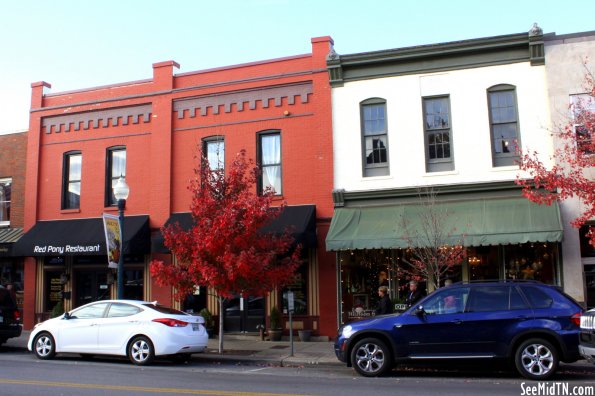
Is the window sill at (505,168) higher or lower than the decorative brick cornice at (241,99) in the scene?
lower

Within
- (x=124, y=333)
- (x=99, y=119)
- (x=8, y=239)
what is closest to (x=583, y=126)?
(x=124, y=333)

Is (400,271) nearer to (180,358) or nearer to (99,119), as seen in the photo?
(180,358)

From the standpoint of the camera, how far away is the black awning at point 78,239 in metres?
18.1

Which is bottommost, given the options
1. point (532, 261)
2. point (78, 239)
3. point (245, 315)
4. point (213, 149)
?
point (245, 315)

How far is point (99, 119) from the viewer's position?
2047cm

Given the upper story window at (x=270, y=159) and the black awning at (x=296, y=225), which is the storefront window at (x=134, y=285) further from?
the upper story window at (x=270, y=159)

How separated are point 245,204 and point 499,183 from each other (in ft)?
22.7

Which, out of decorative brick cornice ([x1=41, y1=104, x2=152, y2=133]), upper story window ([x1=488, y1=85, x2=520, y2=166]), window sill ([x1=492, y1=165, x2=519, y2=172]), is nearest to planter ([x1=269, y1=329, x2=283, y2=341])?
window sill ([x1=492, y1=165, x2=519, y2=172])

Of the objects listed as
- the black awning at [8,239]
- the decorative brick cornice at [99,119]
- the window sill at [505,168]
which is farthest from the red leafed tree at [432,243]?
the black awning at [8,239]

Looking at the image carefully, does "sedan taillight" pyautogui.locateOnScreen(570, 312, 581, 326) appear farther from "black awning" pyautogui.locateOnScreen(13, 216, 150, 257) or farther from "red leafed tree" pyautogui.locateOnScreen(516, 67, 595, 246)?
"black awning" pyautogui.locateOnScreen(13, 216, 150, 257)

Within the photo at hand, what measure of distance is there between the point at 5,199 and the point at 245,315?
1058 cm

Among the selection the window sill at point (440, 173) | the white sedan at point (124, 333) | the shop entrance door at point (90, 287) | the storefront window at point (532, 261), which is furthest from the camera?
the shop entrance door at point (90, 287)

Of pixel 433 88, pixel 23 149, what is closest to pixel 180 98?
pixel 23 149

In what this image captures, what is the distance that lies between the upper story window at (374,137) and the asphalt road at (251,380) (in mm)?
6710
